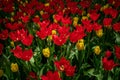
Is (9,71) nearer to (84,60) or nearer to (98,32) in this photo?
(84,60)

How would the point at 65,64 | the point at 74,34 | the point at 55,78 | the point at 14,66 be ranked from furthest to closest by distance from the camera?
the point at 74,34, the point at 14,66, the point at 65,64, the point at 55,78

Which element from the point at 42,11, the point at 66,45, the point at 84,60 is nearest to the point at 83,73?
the point at 84,60

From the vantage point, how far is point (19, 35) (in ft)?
9.41

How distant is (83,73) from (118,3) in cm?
144

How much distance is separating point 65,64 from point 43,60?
97cm

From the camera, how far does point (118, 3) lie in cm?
374

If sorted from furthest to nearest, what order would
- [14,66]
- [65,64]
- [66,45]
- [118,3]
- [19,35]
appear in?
[118,3] < [66,45] < [19,35] < [14,66] < [65,64]

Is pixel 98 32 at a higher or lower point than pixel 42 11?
lower

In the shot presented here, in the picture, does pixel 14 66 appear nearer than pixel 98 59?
Yes

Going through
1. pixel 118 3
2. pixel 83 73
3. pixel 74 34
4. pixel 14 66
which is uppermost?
pixel 118 3

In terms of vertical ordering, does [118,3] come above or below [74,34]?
above

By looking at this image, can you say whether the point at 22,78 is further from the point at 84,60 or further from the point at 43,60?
the point at 84,60

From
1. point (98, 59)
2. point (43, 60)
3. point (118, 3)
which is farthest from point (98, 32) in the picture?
point (118, 3)

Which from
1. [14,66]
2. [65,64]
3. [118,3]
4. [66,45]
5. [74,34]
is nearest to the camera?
[65,64]
